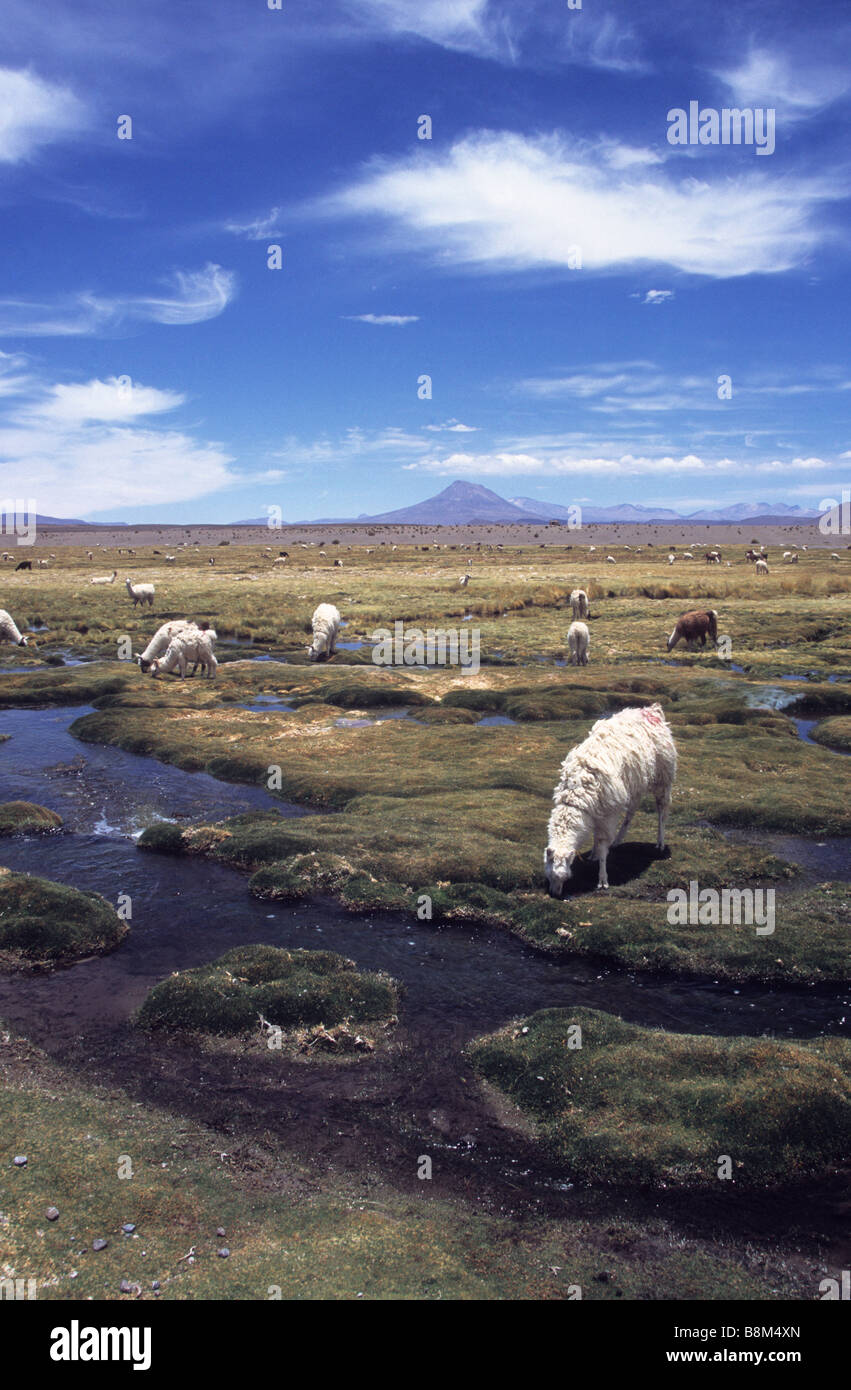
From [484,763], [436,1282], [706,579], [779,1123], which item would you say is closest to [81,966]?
[436,1282]

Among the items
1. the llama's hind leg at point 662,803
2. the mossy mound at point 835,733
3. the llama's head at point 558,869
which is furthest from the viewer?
the mossy mound at point 835,733

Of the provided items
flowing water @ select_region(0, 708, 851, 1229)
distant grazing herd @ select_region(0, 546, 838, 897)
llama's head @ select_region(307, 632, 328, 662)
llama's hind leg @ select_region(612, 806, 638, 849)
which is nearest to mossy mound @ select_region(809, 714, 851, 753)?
flowing water @ select_region(0, 708, 851, 1229)

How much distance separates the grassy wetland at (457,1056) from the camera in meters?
7.32

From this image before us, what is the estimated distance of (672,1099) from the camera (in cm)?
907

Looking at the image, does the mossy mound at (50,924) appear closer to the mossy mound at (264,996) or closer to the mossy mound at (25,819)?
the mossy mound at (264,996)

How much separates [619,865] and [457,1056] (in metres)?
6.52

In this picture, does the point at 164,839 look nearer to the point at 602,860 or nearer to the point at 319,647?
the point at 602,860

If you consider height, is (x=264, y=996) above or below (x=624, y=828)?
below

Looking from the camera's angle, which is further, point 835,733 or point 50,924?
point 835,733

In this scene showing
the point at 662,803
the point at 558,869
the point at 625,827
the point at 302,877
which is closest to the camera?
the point at 558,869
